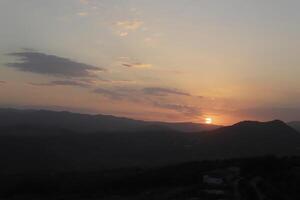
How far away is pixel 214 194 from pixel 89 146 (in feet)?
420

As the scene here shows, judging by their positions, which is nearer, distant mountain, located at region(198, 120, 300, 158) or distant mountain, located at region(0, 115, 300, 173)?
distant mountain, located at region(0, 115, 300, 173)

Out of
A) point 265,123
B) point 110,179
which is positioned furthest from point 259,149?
point 110,179

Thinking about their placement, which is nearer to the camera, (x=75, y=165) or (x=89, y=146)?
(x=75, y=165)

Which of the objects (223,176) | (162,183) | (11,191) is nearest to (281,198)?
(223,176)

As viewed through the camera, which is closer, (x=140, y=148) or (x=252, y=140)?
(x=252, y=140)

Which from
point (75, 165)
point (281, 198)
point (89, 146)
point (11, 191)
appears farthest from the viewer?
point (89, 146)

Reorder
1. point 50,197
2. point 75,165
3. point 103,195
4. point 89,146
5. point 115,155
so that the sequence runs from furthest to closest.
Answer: point 89,146 → point 115,155 → point 75,165 → point 50,197 → point 103,195

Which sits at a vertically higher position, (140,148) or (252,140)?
(252,140)

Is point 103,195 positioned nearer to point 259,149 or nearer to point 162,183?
point 162,183

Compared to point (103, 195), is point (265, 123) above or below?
above

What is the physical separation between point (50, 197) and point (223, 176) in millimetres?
21332

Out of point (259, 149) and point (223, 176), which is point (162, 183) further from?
point (259, 149)

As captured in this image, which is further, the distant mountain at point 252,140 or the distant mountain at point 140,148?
the distant mountain at point 252,140

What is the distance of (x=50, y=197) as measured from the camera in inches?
2398
